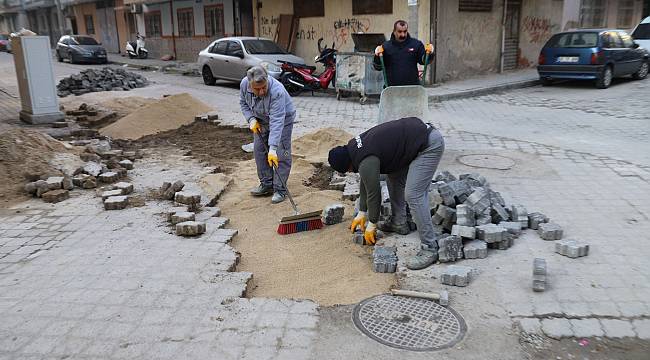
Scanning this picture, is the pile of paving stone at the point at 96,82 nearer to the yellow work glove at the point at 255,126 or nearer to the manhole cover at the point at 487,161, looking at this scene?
the yellow work glove at the point at 255,126

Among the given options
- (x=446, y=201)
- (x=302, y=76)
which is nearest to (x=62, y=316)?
(x=446, y=201)

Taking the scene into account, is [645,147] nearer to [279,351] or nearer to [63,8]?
[279,351]

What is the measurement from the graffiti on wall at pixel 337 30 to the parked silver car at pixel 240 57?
1943mm

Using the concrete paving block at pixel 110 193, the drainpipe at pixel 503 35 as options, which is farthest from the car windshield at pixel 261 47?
the concrete paving block at pixel 110 193

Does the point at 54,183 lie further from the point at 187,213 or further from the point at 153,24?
the point at 153,24

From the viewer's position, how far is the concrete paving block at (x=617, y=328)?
3477 millimetres

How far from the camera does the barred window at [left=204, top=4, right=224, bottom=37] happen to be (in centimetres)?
2425

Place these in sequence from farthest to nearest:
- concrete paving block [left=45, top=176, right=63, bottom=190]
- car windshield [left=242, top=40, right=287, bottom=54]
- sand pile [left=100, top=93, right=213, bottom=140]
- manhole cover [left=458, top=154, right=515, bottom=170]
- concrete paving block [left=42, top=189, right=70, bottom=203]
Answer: car windshield [left=242, top=40, right=287, bottom=54], sand pile [left=100, top=93, right=213, bottom=140], manhole cover [left=458, top=154, right=515, bottom=170], concrete paving block [left=45, top=176, right=63, bottom=190], concrete paving block [left=42, top=189, right=70, bottom=203]

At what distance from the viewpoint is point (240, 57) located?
16.2 metres

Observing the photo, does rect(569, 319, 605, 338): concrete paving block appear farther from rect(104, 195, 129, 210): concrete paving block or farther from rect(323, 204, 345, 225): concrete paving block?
rect(104, 195, 129, 210): concrete paving block

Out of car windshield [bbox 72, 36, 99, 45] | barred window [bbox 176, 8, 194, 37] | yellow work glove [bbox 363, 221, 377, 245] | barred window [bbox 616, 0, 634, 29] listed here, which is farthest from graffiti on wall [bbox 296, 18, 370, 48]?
barred window [bbox 616, 0, 634, 29]

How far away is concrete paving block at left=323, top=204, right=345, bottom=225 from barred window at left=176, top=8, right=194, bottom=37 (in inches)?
917

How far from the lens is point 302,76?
14797 mm

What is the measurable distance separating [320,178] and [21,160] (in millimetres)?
3966
